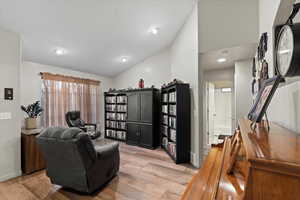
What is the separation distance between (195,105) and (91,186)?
2.30 m

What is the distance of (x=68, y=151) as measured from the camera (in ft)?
6.13

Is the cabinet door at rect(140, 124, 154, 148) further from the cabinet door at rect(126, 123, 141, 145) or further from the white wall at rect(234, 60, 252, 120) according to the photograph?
the white wall at rect(234, 60, 252, 120)

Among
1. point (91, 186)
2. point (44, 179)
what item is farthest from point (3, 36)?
point (91, 186)

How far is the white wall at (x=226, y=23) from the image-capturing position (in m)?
2.54

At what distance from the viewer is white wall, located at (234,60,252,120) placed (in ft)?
11.1

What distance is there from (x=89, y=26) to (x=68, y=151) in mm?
2336

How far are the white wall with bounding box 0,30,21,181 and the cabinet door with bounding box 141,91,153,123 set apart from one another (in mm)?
2728

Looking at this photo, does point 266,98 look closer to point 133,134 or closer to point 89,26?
point 89,26

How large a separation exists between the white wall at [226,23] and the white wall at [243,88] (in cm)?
100

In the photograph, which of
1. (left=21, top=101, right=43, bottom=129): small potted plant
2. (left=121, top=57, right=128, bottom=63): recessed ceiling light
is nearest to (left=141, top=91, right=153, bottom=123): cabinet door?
(left=121, top=57, right=128, bottom=63): recessed ceiling light

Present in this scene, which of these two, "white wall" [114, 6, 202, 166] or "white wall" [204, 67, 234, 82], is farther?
"white wall" [204, 67, 234, 82]

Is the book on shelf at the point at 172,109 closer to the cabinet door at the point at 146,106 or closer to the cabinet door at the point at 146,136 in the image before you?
the cabinet door at the point at 146,106

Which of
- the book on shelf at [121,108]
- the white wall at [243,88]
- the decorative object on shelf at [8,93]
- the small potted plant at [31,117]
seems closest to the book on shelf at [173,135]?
the white wall at [243,88]

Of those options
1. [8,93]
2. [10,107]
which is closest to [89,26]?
[8,93]
